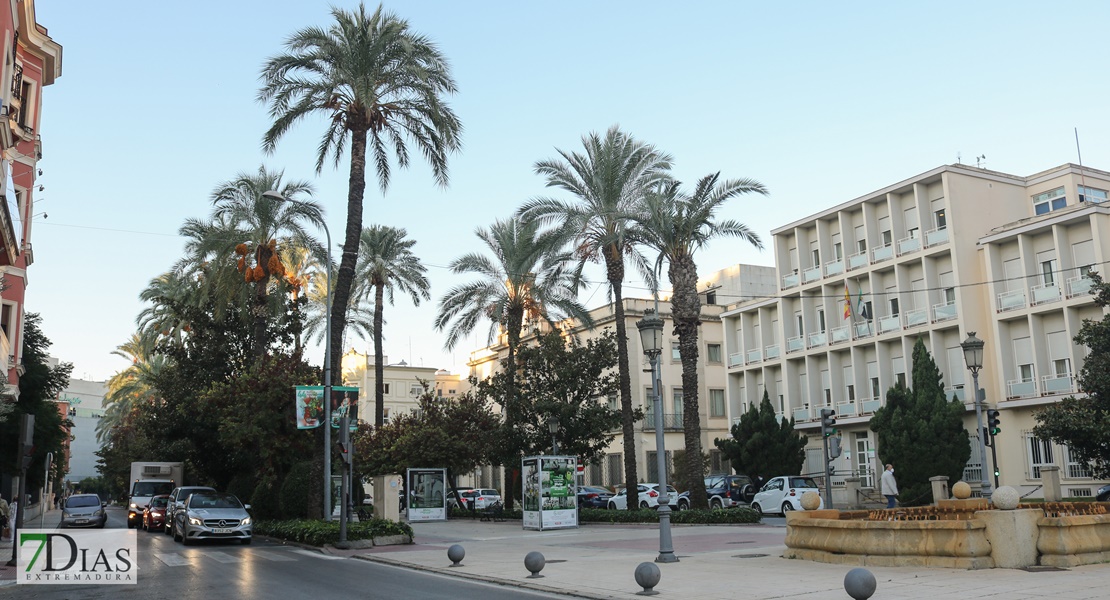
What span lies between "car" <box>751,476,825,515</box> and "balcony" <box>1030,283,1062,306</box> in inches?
538

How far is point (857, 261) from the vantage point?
48.1 meters

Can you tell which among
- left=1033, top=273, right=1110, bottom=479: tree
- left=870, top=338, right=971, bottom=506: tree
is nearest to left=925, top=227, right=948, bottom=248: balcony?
left=870, top=338, right=971, bottom=506: tree

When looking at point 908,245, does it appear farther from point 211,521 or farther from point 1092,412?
point 211,521

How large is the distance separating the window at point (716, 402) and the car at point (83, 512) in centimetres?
3656

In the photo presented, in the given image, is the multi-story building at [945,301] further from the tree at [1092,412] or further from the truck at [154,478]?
the truck at [154,478]

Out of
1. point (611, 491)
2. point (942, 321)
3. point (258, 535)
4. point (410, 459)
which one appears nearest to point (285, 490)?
point (258, 535)

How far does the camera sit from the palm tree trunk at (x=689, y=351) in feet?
102

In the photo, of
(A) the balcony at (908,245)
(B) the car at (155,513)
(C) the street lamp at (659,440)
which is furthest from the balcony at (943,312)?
(B) the car at (155,513)

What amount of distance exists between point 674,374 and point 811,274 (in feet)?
37.4

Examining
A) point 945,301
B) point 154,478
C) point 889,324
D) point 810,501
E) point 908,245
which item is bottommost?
point 810,501

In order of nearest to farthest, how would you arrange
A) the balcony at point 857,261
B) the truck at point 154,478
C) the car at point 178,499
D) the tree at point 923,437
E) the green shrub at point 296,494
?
1. the car at point 178,499
2. the green shrub at point 296,494
3. the tree at point 923,437
4. the truck at point 154,478
5. the balcony at point 857,261

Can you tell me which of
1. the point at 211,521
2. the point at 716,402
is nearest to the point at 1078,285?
the point at 716,402

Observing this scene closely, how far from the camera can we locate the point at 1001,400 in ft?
135

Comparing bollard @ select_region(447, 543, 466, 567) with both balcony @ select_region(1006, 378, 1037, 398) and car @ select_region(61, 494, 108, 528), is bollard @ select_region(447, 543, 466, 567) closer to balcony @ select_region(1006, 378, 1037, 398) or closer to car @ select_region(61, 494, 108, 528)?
car @ select_region(61, 494, 108, 528)
